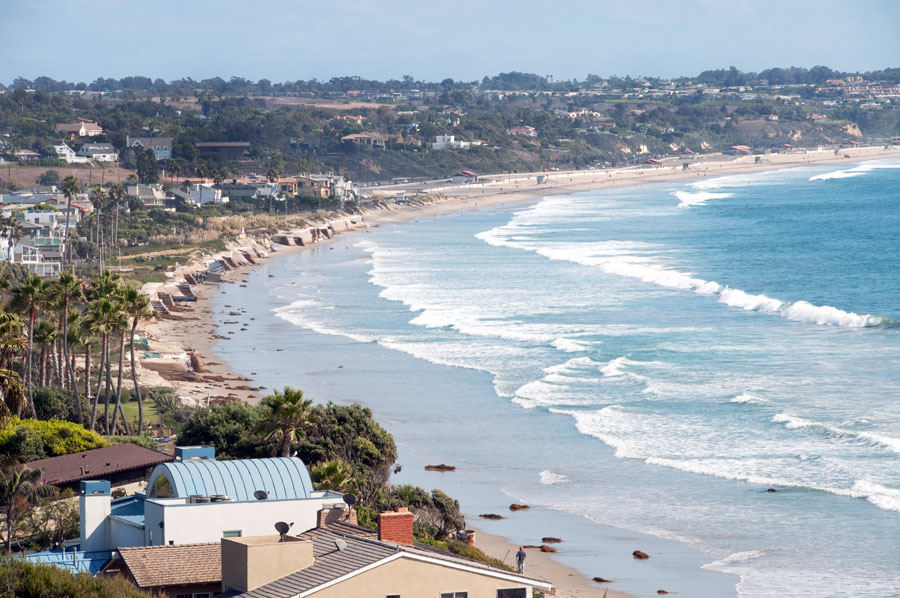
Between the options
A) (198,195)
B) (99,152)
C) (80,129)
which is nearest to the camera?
(198,195)

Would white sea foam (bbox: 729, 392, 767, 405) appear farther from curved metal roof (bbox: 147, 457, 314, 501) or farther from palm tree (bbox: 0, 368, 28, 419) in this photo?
curved metal roof (bbox: 147, 457, 314, 501)

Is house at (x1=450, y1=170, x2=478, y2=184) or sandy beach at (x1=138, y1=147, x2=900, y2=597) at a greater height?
house at (x1=450, y1=170, x2=478, y2=184)

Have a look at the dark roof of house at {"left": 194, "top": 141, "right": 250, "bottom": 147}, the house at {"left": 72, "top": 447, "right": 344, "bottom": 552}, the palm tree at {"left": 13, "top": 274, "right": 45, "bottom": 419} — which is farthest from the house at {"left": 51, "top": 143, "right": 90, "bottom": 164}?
the house at {"left": 72, "top": 447, "right": 344, "bottom": 552}

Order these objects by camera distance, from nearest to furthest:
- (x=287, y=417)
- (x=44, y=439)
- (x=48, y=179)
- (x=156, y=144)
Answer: (x=287, y=417) < (x=44, y=439) < (x=48, y=179) < (x=156, y=144)

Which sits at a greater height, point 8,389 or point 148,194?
point 8,389

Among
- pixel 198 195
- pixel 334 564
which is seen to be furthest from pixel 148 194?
pixel 334 564

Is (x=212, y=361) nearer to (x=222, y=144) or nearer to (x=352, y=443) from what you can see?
(x=352, y=443)
